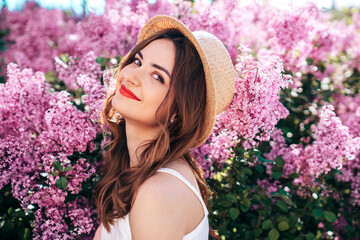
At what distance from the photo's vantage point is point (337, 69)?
4086 millimetres

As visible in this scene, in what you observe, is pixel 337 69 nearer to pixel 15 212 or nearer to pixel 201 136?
pixel 201 136

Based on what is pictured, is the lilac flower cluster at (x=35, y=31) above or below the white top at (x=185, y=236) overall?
below

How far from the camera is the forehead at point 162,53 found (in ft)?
5.31

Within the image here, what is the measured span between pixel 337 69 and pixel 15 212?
12.6ft

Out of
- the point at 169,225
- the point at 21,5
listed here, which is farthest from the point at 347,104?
the point at 21,5

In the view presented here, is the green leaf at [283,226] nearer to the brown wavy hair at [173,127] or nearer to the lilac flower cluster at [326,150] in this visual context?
the lilac flower cluster at [326,150]

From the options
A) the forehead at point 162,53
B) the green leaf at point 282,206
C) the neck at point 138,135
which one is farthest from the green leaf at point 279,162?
the forehead at point 162,53

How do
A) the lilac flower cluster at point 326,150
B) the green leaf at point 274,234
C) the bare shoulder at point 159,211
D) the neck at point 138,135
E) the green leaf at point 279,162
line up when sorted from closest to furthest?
1. the bare shoulder at point 159,211
2. the neck at point 138,135
3. the lilac flower cluster at point 326,150
4. the green leaf at point 274,234
5. the green leaf at point 279,162

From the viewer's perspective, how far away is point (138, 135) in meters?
1.74

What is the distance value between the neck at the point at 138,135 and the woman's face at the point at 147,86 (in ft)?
0.17

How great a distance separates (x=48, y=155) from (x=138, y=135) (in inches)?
22.4

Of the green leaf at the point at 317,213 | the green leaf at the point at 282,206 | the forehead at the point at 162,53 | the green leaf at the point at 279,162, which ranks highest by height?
the forehead at the point at 162,53

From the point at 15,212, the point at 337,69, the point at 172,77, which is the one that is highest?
the point at 172,77

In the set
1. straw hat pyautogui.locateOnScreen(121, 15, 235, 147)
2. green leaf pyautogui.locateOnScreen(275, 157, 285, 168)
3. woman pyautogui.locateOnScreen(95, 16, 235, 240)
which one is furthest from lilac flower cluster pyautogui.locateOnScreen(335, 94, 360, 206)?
woman pyautogui.locateOnScreen(95, 16, 235, 240)
